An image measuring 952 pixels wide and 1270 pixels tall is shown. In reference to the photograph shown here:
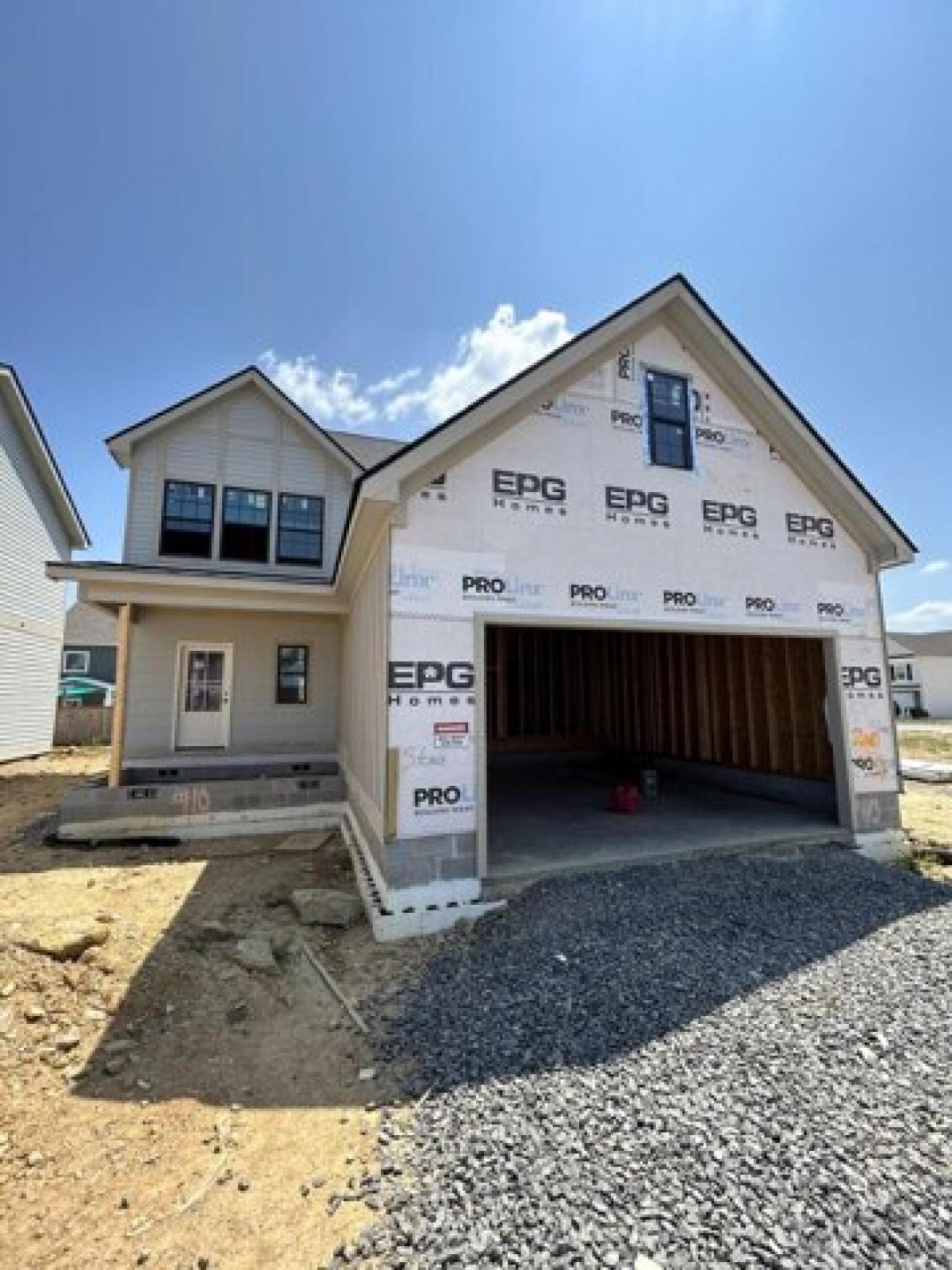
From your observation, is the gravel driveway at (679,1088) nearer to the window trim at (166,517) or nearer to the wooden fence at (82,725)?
the window trim at (166,517)

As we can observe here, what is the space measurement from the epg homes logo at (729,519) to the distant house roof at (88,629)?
31.5 meters

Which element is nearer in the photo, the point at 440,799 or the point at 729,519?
Result: the point at 440,799

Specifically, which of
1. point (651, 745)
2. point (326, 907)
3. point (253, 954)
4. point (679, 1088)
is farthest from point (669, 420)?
point (651, 745)

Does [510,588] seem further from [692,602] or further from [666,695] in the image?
[666,695]

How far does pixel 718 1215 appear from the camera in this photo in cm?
234

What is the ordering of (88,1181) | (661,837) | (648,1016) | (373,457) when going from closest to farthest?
(88,1181) < (648,1016) < (661,837) < (373,457)

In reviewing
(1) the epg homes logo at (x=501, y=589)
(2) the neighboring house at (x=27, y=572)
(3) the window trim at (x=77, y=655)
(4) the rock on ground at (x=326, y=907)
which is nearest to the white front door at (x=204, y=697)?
(4) the rock on ground at (x=326, y=907)

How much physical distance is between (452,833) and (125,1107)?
3039mm

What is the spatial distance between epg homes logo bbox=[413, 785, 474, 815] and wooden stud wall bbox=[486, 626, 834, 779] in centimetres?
401

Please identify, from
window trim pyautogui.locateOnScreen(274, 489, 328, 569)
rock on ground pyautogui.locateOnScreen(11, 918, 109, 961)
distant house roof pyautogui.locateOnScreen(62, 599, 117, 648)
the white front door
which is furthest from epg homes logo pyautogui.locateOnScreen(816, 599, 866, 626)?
distant house roof pyautogui.locateOnScreen(62, 599, 117, 648)

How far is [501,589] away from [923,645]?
170ft

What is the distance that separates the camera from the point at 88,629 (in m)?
30.8

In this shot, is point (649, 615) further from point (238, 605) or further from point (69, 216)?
point (69, 216)

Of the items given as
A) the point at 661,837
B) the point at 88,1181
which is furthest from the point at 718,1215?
the point at 661,837
